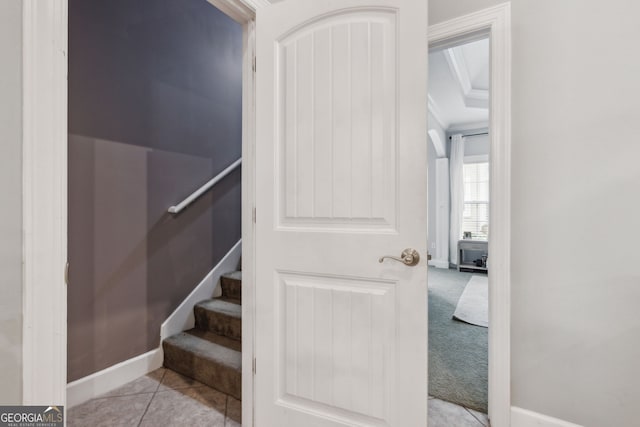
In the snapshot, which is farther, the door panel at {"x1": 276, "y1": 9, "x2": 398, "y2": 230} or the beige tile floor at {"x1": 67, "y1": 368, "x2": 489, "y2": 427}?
the beige tile floor at {"x1": 67, "y1": 368, "x2": 489, "y2": 427}

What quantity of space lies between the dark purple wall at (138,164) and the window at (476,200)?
15.5 ft

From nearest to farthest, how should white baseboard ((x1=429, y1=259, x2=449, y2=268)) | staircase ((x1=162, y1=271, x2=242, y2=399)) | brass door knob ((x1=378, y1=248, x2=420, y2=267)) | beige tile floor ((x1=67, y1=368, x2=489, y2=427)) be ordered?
brass door knob ((x1=378, y1=248, x2=420, y2=267)) < beige tile floor ((x1=67, y1=368, x2=489, y2=427)) < staircase ((x1=162, y1=271, x2=242, y2=399)) < white baseboard ((x1=429, y1=259, x2=449, y2=268))

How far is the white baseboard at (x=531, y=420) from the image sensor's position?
1.27 meters

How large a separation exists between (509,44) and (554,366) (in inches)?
58.0

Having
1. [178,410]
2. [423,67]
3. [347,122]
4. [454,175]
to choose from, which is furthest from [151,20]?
[454,175]

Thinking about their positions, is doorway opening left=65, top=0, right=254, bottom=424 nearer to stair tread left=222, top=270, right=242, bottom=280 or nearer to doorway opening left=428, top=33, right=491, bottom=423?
stair tread left=222, top=270, right=242, bottom=280

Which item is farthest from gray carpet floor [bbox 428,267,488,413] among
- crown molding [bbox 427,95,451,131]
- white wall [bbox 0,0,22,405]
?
crown molding [bbox 427,95,451,131]

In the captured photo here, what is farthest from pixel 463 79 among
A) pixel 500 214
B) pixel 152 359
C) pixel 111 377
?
pixel 111 377

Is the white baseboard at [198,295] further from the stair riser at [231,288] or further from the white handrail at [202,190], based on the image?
the white handrail at [202,190]

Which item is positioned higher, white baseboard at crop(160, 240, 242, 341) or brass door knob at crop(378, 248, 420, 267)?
brass door knob at crop(378, 248, 420, 267)

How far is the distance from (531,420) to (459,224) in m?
4.57

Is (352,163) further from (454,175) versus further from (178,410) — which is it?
(454,175)

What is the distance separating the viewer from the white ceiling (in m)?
3.14

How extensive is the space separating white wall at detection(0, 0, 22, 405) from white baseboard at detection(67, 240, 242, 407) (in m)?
1.20
